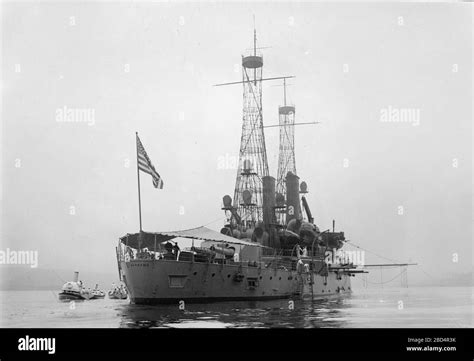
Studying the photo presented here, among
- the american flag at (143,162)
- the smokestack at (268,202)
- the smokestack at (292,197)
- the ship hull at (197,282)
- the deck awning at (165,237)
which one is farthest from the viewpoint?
the smokestack at (292,197)

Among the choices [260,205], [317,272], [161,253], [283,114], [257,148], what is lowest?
[317,272]

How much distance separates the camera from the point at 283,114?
212 feet

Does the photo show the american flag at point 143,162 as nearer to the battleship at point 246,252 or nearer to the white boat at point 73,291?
the battleship at point 246,252

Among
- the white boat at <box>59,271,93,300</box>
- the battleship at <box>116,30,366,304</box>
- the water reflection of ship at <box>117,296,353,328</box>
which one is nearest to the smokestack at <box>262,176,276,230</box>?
the battleship at <box>116,30,366,304</box>

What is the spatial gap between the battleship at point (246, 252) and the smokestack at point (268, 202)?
8 cm

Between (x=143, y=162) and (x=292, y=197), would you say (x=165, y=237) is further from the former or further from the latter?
(x=292, y=197)

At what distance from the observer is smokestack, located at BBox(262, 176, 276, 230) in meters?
47.2

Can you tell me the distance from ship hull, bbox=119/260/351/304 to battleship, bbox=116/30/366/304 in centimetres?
6

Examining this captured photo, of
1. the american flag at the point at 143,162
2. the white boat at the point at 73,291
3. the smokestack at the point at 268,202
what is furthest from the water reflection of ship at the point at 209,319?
the white boat at the point at 73,291

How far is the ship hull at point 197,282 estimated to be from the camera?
3238 cm

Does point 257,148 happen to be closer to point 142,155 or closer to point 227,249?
point 227,249

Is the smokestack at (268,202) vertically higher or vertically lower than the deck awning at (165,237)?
higher
